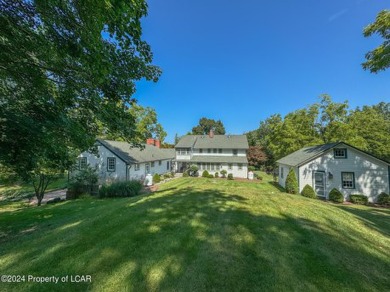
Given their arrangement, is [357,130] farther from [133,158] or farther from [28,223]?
[28,223]

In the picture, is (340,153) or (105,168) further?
(105,168)

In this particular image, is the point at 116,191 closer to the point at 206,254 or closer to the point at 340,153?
the point at 206,254

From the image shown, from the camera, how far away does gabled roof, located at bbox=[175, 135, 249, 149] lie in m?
34.9

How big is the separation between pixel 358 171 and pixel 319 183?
344cm

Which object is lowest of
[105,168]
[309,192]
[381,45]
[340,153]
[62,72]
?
[309,192]

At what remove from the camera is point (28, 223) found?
26.4 feet

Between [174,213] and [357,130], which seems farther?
[357,130]

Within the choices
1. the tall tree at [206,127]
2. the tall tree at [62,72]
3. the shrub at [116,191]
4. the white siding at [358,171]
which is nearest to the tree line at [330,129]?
the white siding at [358,171]

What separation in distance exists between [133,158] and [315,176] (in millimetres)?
20047

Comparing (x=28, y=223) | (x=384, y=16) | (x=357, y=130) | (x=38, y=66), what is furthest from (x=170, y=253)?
(x=357, y=130)

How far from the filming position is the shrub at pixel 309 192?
18.2m

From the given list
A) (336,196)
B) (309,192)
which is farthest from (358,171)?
(309,192)

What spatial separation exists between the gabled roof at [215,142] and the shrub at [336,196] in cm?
1691

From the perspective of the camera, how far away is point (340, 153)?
18688 mm
